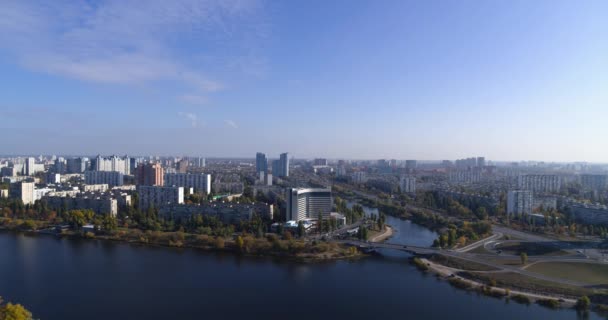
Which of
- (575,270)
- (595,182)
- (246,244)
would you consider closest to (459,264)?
(575,270)

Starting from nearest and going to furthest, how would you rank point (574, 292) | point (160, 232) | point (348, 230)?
point (574, 292)
point (160, 232)
point (348, 230)

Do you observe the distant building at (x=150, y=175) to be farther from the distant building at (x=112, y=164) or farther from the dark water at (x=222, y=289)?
the dark water at (x=222, y=289)

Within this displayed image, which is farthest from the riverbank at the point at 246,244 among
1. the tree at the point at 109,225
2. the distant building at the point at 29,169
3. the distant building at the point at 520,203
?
the distant building at the point at 29,169

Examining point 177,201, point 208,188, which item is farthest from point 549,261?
point 208,188

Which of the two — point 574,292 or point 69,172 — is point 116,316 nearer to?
point 574,292

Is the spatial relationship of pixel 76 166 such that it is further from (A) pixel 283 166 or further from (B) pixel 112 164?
(A) pixel 283 166

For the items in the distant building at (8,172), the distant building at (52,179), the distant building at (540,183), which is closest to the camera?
the distant building at (52,179)

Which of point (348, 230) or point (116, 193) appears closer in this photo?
point (348, 230)
